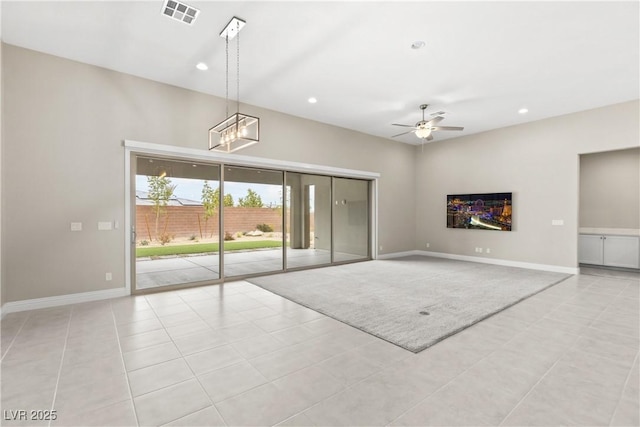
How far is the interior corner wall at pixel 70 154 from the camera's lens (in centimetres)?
404

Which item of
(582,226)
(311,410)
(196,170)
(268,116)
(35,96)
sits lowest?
(311,410)

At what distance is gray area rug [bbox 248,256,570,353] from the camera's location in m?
3.54

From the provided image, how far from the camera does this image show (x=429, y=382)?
2.36m

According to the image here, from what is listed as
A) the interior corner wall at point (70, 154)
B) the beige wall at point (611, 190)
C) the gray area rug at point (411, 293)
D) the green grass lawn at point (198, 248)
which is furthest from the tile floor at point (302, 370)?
the beige wall at point (611, 190)

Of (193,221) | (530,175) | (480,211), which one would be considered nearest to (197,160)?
(193,221)

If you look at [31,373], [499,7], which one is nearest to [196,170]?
[31,373]

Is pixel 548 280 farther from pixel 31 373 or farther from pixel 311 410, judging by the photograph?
pixel 31 373

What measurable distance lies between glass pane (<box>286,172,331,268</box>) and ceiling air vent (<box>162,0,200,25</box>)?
3.92 metres

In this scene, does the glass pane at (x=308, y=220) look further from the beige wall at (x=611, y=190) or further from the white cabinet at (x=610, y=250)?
the beige wall at (x=611, y=190)

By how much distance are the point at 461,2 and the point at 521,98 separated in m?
3.62

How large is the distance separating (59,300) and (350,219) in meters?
6.46

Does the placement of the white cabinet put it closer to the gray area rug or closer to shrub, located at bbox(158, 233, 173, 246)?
the gray area rug

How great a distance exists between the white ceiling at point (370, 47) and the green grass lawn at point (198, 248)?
3034mm

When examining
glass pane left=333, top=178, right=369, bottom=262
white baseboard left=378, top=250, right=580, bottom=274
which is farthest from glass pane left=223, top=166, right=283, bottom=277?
white baseboard left=378, top=250, right=580, bottom=274
